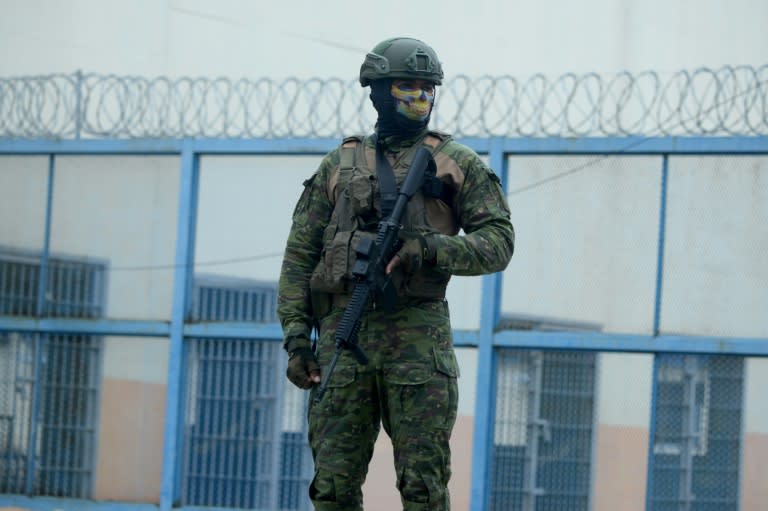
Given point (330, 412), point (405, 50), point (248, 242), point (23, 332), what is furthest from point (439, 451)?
point (23, 332)

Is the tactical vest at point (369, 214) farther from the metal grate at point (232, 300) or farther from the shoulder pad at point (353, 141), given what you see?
the metal grate at point (232, 300)

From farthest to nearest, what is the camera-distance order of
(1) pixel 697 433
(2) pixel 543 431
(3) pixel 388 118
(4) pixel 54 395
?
1. (4) pixel 54 395
2. (2) pixel 543 431
3. (1) pixel 697 433
4. (3) pixel 388 118

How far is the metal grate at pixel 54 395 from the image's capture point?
726 cm

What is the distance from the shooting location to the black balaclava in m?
4.05

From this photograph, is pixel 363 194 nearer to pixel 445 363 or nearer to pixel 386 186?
pixel 386 186

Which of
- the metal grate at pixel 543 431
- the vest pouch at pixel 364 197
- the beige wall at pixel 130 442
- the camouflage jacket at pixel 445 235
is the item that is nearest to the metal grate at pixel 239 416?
the beige wall at pixel 130 442

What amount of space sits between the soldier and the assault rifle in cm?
5

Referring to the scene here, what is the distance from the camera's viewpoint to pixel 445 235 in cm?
399

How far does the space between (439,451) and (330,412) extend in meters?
0.34

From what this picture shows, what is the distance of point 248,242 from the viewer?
7086 mm

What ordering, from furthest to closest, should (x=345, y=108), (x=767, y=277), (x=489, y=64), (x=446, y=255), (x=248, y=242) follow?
(x=489, y=64) → (x=345, y=108) → (x=248, y=242) → (x=767, y=277) → (x=446, y=255)

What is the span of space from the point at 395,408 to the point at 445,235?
523 mm

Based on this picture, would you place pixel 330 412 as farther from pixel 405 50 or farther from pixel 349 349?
pixel 405 50

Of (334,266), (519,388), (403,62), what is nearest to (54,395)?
(519,388)
